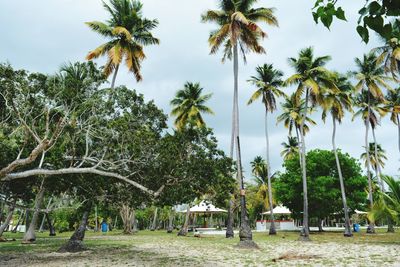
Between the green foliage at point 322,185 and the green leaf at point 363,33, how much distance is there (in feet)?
122

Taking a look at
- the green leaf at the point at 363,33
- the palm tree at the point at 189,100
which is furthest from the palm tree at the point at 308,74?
the green leaf at the point at 363,33

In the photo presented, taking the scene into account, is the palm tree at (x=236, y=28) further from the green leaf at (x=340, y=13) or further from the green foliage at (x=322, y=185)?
the green leaf at (x=340, y=13)

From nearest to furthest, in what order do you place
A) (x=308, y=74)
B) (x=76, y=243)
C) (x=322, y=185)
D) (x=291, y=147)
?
(x=76, y=243)
(x=308, y=74)
(x=322, y=185)
(x=291, y=147)

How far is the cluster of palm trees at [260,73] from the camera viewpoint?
Answer: 23234 millimetres

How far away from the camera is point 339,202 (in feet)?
126

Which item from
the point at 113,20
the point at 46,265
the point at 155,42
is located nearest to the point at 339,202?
the point at 155,42

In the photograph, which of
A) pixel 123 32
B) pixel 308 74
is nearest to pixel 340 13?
pixel 123 32

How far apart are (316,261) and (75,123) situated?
10.6m

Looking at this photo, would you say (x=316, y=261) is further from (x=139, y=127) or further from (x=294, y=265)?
(x=139, y=127)

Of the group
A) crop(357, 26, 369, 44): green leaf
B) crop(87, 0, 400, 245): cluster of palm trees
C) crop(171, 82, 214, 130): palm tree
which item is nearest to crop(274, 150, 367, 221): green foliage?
crop(87, 0, 400, 245): cluster of palm trees

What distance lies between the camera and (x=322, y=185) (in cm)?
3772

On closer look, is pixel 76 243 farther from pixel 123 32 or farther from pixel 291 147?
pixel 291 147

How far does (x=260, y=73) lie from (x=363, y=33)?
32822 millimetres

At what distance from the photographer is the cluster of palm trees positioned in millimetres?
23234
